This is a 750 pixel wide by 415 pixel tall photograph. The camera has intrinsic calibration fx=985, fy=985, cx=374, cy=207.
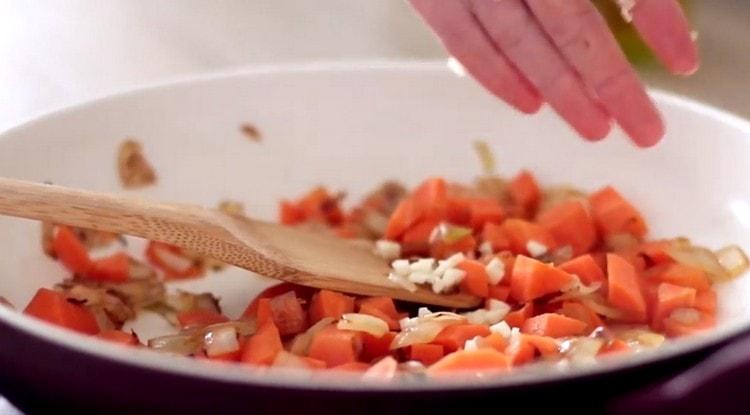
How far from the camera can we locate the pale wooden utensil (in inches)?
32.5

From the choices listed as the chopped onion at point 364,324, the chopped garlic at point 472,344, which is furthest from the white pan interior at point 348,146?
the chopped garlic at point 472,344

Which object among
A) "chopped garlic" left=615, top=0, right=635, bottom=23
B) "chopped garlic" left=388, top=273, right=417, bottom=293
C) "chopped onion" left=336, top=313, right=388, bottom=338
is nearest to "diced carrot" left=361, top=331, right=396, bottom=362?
"chopped onion" left=336, top=313, right=388, bottom=338

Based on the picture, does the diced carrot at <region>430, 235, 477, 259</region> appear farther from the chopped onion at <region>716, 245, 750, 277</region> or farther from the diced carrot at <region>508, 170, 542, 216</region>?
the chopped onion at <region>716, 245, 750, 277</region>

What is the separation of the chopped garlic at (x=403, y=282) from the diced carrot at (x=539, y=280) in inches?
4.3

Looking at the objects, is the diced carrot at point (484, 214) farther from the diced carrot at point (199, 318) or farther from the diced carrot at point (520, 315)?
the diced carrot at point (199, 318)

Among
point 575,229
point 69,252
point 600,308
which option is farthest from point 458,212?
point 69,252

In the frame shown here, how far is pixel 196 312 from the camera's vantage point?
1040 millimetres

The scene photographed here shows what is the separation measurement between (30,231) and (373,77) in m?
0.45

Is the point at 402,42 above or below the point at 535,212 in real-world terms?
above

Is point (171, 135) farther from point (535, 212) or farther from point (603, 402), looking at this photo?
point (603, 402)

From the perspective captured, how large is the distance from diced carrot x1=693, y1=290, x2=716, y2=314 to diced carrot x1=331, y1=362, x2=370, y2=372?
14.2 inches

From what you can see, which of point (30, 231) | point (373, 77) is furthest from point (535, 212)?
point (30, 231)

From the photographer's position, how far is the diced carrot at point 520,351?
0.82m

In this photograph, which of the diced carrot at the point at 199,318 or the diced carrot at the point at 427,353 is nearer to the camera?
the diced carrot at the point at 427,353
